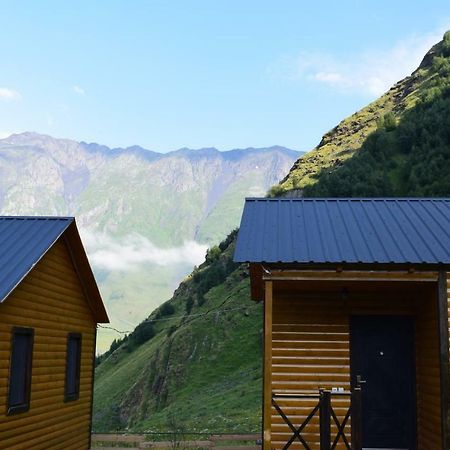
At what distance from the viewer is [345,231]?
12609mm

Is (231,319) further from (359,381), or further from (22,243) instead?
(359,381)

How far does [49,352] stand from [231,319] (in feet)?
82.0

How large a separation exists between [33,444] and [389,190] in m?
35.5

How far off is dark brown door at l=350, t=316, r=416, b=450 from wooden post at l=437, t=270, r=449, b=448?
1863mm

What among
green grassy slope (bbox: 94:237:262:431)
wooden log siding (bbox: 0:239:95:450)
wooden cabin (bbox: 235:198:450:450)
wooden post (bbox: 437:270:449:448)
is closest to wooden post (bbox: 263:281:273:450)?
wooden cabin (bbox: 235:198:450:450)

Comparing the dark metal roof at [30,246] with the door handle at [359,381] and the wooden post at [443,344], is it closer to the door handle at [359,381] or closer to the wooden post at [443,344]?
the door handle at [359,381]

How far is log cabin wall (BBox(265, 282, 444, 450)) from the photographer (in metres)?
12.2

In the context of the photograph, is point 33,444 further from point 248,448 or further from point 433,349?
point 433,349

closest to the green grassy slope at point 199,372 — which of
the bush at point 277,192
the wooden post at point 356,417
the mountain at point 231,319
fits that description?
the mountain at point 231,319

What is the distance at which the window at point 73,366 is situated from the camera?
50.9 ft

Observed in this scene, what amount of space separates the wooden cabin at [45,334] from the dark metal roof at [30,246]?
0.02 meters

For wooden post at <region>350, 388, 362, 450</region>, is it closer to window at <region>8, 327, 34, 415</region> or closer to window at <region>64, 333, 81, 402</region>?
window at <region>8, 327, 34, 415</region>

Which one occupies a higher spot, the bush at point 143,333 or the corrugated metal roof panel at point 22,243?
the corrugated metal roof panel at point 22,243

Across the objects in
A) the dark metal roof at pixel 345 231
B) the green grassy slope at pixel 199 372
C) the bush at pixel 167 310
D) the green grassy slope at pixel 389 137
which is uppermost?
the green grassy slope at pixel 389 137
